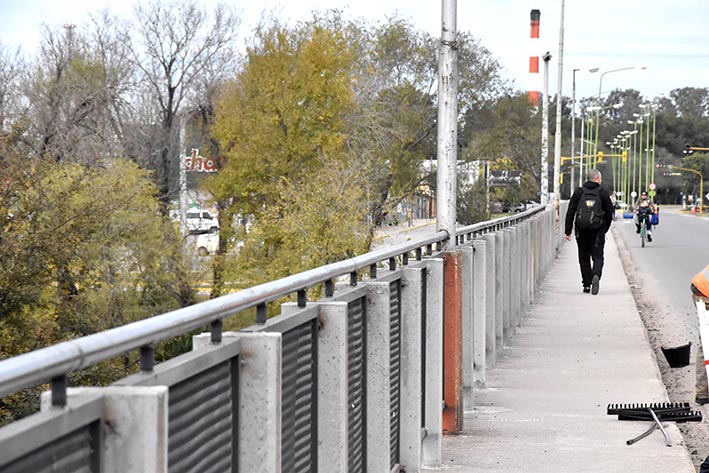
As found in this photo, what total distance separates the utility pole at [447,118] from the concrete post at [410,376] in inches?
78.1

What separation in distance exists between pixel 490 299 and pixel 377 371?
5.67 metres

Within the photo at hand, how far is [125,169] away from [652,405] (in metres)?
45.7

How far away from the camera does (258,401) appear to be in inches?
155

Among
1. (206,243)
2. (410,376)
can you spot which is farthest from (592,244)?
(206,243)

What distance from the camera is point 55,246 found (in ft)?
126

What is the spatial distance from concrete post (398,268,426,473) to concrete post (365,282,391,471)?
2.87 ft

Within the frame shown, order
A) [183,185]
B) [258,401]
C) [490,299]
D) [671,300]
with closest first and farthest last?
[258,401] < [490,299] < [671,300] < [183,185]

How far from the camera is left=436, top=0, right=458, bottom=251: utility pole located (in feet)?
30.4

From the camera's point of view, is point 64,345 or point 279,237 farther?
point 279,237

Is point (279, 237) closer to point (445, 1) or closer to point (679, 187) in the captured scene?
point (445, 1)

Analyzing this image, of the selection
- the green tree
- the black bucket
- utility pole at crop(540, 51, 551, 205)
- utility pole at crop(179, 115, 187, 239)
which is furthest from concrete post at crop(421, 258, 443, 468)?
utility pole at crop(179, 115, 187, 239)

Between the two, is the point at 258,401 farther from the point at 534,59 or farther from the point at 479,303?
the point at 534,59

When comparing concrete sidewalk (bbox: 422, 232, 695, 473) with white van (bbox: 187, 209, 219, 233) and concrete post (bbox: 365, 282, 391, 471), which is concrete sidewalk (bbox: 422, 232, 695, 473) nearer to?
concrete post (bbox: 365, 282, 391, 471)

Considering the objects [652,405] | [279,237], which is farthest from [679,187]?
[652,405]
